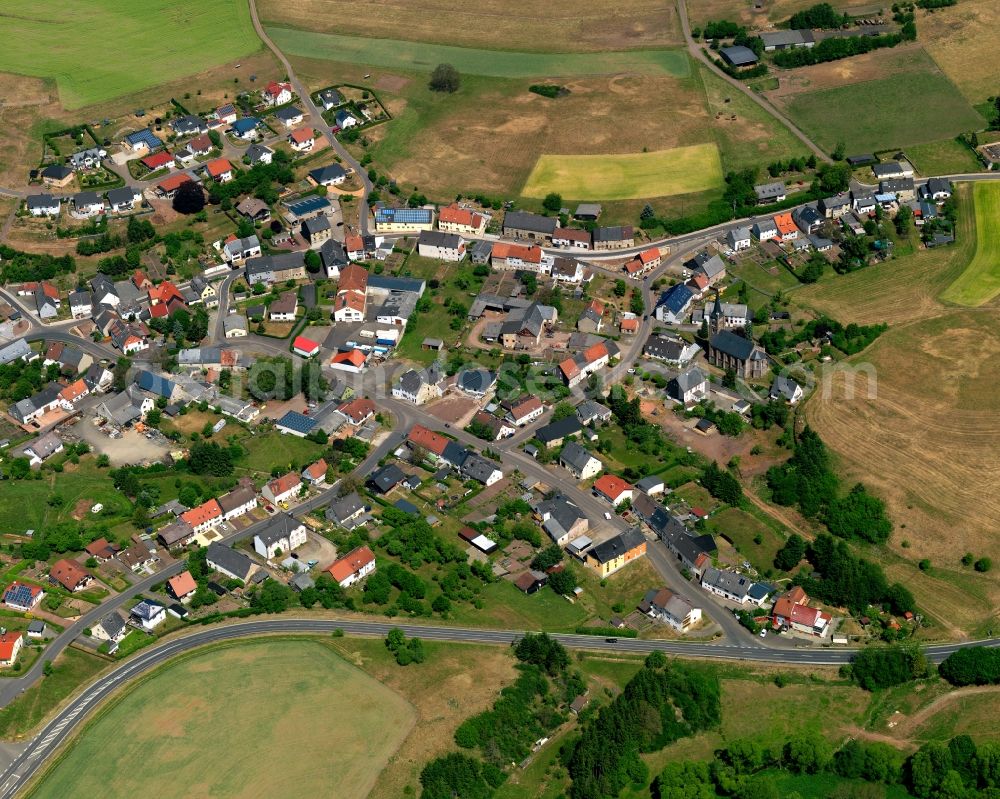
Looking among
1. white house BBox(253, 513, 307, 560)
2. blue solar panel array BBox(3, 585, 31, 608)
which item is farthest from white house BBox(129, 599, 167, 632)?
white house BBox(253, 513, 307, 560)

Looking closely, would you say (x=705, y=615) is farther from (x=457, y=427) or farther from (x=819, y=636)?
(x=457, y=427)

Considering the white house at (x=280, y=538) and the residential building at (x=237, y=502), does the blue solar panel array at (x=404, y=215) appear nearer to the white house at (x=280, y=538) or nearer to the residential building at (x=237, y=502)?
the residential building at (x=237, y=502)

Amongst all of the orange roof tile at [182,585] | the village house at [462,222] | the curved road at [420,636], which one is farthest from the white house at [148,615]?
the village house at [462,222]

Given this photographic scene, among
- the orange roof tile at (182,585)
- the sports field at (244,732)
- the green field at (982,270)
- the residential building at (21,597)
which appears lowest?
the residential building at (21,597)

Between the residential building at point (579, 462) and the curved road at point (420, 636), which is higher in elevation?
the residential building at point (579, 462)

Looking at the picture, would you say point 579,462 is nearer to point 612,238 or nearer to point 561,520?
point 561,520

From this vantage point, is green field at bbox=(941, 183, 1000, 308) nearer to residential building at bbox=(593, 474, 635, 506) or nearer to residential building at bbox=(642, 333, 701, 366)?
residential building at bbox=(642, 333, 701, 366)
